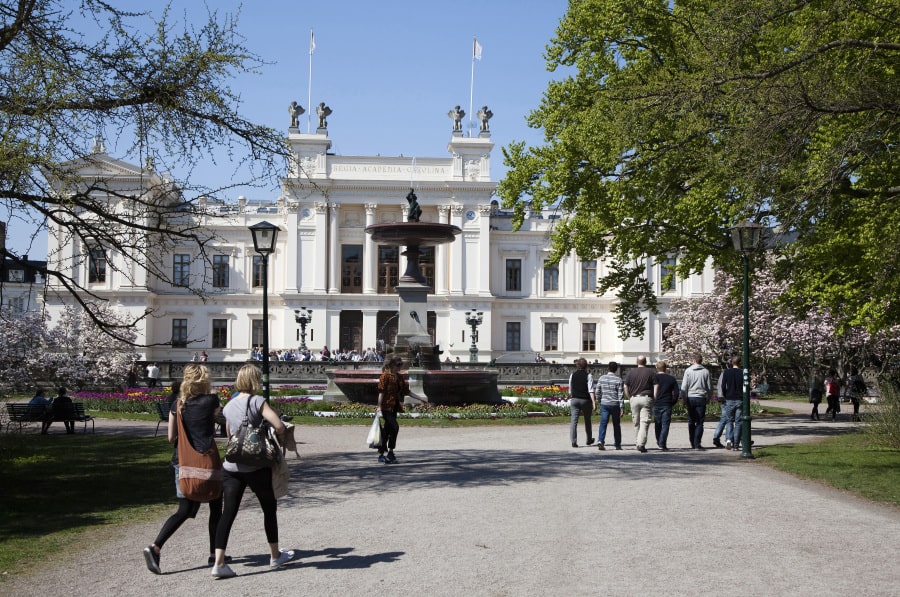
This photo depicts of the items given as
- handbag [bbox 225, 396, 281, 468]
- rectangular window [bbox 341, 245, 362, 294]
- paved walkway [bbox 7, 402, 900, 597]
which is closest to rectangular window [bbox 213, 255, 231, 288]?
rectangular window [bbox 341, 245, 362, 294]

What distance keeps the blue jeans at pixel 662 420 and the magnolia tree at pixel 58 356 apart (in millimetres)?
20261

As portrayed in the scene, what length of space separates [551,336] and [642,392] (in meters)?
47.4

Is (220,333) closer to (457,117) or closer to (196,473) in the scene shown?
(457,117)

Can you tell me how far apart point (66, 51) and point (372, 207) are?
50.1 m

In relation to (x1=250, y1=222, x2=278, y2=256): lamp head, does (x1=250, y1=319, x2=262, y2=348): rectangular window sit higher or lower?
lower

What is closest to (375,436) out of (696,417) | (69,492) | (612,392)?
(69,492)

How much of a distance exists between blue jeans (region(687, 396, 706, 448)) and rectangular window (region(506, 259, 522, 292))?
4724 cm

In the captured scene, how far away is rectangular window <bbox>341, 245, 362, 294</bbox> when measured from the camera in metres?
62.3

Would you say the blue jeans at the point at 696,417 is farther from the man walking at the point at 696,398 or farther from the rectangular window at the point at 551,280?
the rectangular window at the point at 551,280

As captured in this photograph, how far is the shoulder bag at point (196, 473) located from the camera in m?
6.79

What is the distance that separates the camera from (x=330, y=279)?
6125cm

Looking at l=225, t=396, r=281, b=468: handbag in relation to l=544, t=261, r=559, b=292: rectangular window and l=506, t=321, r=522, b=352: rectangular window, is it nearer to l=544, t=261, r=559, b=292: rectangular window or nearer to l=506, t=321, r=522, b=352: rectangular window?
l=506, t=321, r=522, b=352: rectangular window

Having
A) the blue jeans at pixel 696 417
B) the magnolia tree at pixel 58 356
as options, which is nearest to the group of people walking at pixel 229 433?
the blue jeans at pixel 696 417

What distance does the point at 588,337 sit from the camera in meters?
63.5
